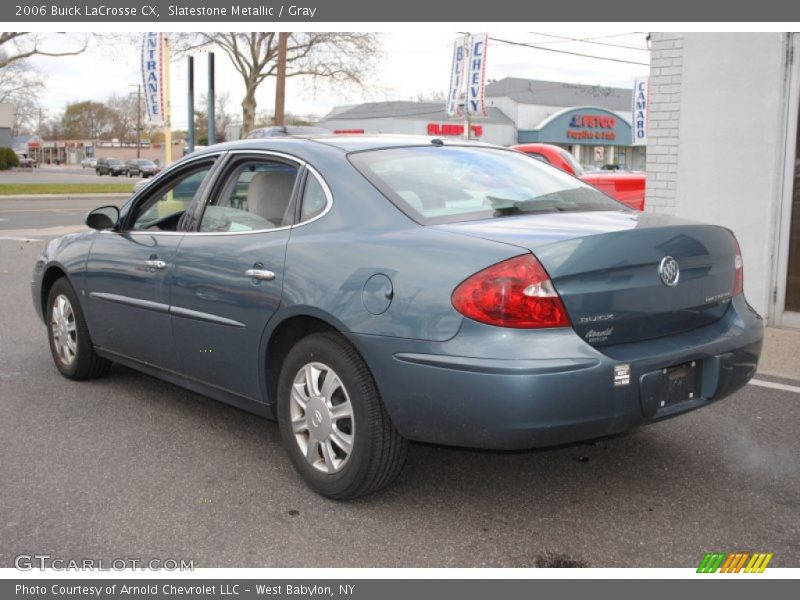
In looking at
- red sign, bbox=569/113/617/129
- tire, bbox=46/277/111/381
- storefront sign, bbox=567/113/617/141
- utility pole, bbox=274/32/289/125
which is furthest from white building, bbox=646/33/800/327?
red sign, bbox=569/113/617/129

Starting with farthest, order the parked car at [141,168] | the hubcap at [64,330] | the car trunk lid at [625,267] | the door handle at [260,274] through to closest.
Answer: the parked car at [141,168]
the hubcap at [64,330]
the door handle at [260,274]
the car trunk lid at [625,267]

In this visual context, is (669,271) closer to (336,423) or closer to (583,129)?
(336,423)

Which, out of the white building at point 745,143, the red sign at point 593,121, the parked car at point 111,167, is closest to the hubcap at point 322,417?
the white building at point 745,143

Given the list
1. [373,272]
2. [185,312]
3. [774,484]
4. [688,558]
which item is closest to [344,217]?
[373,272]

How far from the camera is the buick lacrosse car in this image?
323 cm

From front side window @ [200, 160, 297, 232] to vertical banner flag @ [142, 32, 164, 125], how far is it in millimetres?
19604

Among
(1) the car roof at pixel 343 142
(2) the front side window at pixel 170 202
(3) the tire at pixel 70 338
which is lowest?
(3) the tire at pixel 70 338

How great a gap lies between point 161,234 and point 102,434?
115 cm

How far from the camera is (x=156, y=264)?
4727mm

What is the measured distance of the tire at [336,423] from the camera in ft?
11.7

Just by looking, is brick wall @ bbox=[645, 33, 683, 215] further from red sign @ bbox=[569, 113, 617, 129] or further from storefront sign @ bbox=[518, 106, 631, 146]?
red sign @ bbox=[569, 113, 617, 129]

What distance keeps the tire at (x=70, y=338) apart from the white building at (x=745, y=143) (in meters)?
5.41

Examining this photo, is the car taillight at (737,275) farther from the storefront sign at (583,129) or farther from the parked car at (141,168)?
the parked car at (141,168)

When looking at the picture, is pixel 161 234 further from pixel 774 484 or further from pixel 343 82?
pixel 343 82
